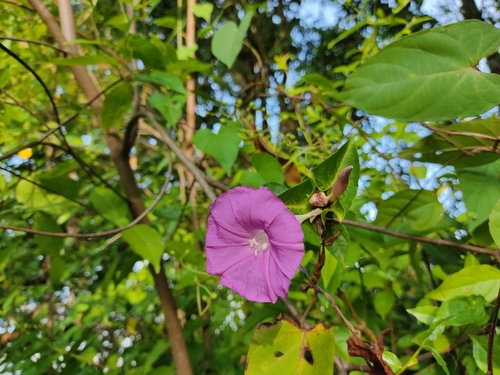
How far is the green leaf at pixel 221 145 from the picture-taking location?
0.67 metres

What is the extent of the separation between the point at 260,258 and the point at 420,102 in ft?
0.88

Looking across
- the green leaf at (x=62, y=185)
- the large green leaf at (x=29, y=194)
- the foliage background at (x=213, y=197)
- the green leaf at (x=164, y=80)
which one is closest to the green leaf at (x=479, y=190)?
the foliage background at (x=213, y=197)

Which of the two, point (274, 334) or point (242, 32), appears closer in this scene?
point (274, 334)

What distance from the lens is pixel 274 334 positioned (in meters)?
0.44

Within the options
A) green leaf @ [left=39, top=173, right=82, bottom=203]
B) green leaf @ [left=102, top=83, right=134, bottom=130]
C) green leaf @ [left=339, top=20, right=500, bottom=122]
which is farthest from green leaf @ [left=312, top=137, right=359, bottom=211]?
green leaf @ [left=39, top=173, right=82, bottom=203]

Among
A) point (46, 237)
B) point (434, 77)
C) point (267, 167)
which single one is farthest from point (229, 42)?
point (46, 237)

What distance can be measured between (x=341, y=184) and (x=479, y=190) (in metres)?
0.32

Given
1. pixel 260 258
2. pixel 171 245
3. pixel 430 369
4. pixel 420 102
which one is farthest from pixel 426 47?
pixel 171 245

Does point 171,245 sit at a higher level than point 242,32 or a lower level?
lower

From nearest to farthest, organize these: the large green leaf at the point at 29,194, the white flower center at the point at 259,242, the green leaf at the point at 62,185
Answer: the white flower center at the point at 259,242 → the green leaf at the point at 62,185 → the large green leaf at the point at 29,194

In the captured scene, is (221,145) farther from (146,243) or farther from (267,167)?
(146,243)

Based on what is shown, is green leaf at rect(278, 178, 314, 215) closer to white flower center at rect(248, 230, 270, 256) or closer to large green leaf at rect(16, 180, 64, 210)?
white flower center at rect(248, 230, 270, 256)

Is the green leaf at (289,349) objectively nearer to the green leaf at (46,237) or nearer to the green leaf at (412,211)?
the green leaf at (412,211)

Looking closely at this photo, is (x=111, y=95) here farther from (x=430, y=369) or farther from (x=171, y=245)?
(x=430, y=369)
